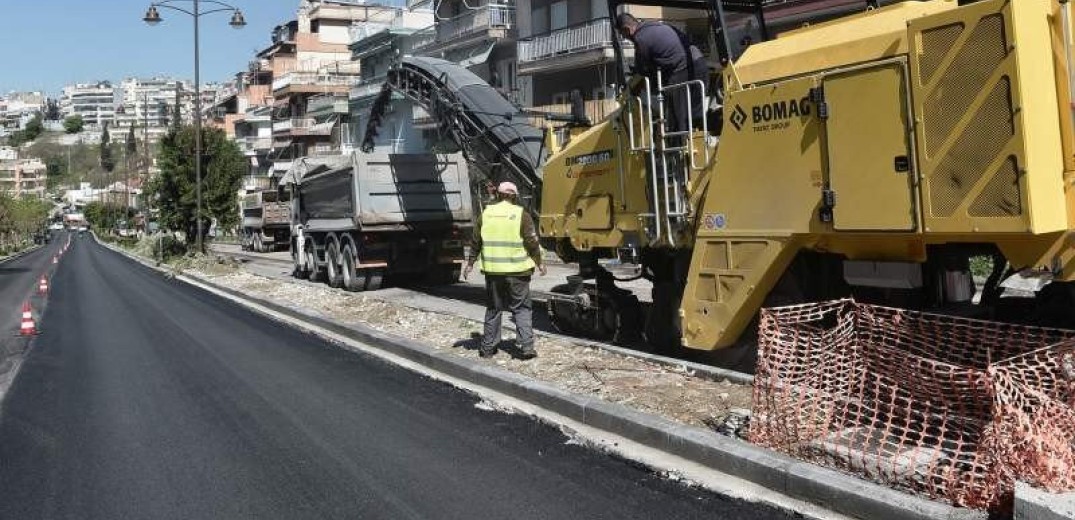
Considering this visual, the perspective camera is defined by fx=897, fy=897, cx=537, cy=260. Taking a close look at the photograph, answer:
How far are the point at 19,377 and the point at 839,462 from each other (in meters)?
8.57

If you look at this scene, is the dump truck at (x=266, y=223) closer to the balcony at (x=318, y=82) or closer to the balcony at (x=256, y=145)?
the balcony at (x=318, y=82)

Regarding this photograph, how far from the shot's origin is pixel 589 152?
934cm

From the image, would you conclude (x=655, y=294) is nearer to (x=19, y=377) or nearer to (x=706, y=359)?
(x=706, y=359)

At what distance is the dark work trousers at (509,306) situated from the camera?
8586mm

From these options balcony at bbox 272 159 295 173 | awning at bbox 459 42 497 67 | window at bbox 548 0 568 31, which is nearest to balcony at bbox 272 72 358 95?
balcony at bbox 272 159 295 173

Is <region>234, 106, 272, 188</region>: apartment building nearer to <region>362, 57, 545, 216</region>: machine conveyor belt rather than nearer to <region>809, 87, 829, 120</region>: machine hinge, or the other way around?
<region>362, 57, 545, 216</region>: machine conveyor belt

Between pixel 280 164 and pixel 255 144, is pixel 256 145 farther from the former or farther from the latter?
pixel 280 164

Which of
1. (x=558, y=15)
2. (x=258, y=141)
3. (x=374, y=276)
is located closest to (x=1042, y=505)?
(x=374, y=276)

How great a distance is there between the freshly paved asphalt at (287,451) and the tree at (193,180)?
23.5m

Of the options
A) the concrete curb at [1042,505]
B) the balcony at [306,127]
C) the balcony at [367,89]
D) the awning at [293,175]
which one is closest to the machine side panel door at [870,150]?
the concrete curb at [1042,505]

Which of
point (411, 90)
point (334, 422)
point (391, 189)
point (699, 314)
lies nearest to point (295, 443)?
point (334, 422)

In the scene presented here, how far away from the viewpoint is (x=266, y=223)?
41.8 metres

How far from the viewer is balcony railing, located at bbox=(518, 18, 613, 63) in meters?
28.0

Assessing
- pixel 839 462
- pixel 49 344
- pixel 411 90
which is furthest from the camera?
pixel 411 90
